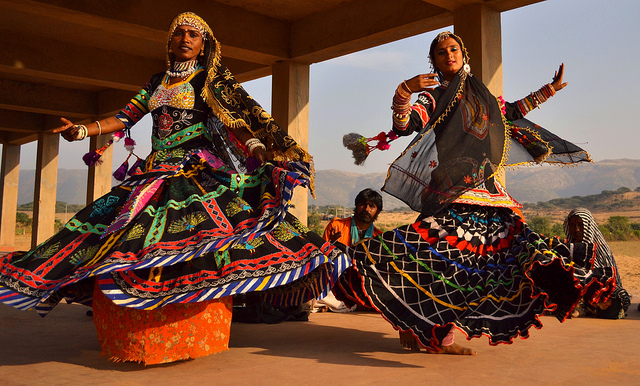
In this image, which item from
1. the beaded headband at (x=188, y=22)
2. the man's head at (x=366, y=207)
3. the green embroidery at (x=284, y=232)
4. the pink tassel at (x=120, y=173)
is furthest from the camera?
the man's head at (x=366, y=207)

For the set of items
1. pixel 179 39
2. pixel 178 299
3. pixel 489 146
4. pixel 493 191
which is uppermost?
pixel 179 39

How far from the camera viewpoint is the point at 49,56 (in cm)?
1020

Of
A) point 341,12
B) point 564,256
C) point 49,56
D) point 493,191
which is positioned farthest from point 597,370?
point 49,56

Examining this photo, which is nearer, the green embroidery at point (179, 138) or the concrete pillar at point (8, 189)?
the green embroidery at point (179, 138)

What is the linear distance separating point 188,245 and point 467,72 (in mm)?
2241

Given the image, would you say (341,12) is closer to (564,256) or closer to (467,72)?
(467,72)

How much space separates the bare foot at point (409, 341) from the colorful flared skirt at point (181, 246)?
661 millimetres

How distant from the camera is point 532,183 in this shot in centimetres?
10262

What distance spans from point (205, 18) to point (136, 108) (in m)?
4.53

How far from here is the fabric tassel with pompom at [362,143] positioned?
13.4ft

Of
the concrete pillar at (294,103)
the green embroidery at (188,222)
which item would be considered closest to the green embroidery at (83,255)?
the green embroidery at (188,222)

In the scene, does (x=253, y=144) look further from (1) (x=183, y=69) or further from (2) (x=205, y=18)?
(2) (x=205, y=18)

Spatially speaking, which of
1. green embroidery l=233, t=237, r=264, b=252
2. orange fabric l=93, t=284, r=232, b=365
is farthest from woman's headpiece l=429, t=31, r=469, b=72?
orange fabric l=93, t=284, r=232, b=365

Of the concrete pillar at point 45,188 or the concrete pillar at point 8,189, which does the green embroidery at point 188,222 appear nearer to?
the concrete pillar at point 45,188
